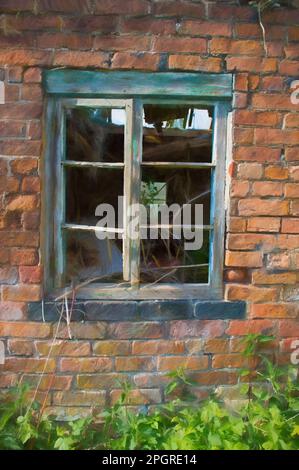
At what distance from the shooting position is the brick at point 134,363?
7.88ft

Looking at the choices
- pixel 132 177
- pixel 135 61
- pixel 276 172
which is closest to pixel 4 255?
pixel 132 177

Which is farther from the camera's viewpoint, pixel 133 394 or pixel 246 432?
pixel 133 394

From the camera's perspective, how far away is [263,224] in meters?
2.35

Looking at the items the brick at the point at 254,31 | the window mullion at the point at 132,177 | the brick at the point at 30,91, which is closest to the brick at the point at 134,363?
the window mullion at the point at 132,177

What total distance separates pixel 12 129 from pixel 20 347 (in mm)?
1280

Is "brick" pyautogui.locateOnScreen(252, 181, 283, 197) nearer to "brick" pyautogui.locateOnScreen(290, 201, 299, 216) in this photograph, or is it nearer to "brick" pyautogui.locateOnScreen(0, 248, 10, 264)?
"brick" pyautogui.locateOnScreen(290, 201, 299, 216)

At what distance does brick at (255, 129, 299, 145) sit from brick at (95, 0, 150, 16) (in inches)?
37.2

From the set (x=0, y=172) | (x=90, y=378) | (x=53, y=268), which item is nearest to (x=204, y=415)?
(x=90, y=378)

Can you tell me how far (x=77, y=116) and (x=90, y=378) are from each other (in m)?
1.61

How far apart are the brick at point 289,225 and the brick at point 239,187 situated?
30cm

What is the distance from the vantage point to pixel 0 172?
2246 millimetres

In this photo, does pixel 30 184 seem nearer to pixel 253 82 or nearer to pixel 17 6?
pixel 17 6

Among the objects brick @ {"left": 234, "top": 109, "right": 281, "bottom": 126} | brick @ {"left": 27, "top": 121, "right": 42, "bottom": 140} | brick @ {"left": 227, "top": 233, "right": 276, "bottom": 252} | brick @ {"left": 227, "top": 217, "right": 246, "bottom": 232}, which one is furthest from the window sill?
brick @ {"left": 234, "top": 109, "right": 281, "bottom": 126}

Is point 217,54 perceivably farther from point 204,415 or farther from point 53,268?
point 204,415
